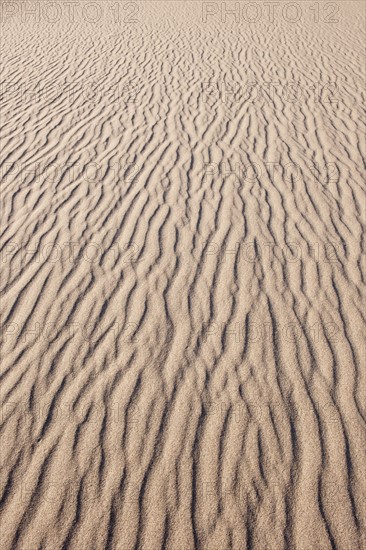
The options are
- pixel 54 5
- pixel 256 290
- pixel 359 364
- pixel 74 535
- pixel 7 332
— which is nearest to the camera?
pixel 74 535

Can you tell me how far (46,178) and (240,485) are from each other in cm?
441

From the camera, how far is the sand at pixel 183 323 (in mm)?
2537

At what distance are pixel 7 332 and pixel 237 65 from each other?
26.8ft

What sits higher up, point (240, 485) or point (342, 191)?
point (342, 191)

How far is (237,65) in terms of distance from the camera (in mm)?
9312

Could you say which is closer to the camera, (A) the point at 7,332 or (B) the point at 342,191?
(A) the point at 7,332

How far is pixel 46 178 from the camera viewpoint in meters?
5.49

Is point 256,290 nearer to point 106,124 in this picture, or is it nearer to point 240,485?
point 240,485

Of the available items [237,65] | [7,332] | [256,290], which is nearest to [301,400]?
[256,290]

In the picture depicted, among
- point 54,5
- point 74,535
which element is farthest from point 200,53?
point 74,535

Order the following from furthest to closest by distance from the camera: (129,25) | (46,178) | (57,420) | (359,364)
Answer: (129,25) → (46,178) → (359,364) → (57,420)

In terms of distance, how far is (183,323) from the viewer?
3.56m

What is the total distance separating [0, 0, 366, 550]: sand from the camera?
8.32ft

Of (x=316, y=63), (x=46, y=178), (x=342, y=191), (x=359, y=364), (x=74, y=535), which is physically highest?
(x=316, y=63)
